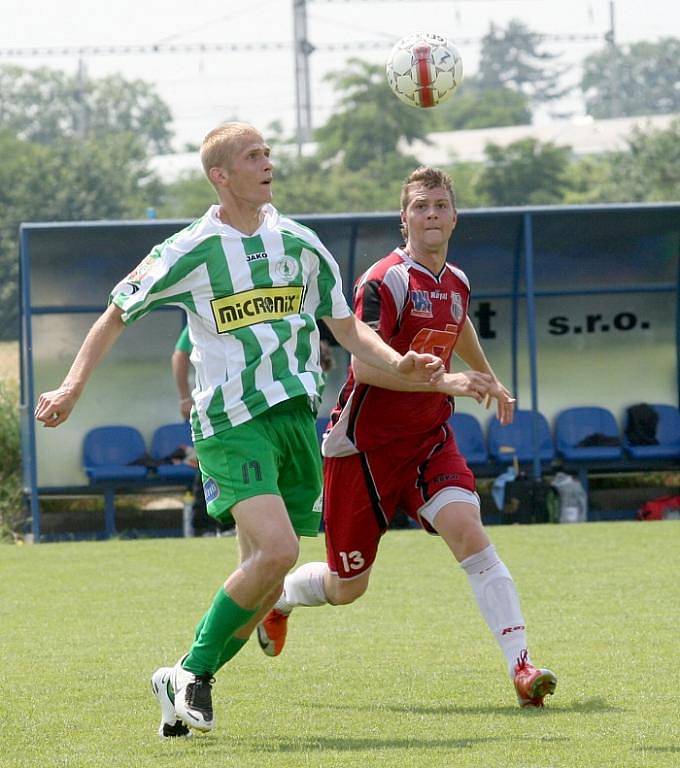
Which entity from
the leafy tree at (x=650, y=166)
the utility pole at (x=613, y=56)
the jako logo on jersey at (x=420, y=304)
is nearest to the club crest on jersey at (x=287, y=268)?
the jako logo on jersey at (x=420, y=304)

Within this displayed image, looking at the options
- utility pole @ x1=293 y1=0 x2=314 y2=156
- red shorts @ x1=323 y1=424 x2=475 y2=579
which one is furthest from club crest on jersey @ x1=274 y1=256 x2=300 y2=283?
utility pole @ x1=293 y1=0 x2=314 y2=156

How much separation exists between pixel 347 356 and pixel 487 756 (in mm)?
11509

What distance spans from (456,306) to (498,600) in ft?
3.88

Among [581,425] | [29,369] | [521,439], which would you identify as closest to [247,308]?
[29,369]

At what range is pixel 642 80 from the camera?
480 ft

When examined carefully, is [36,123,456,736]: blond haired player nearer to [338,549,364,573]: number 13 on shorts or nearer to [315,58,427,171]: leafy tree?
[338,549,364,573]: number 13 on shorts

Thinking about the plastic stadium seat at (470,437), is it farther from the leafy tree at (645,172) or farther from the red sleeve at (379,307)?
the leafy tree at (645,172)

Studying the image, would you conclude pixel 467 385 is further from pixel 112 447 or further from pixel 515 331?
pixel 515 331

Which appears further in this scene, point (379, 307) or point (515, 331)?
point (515, 331)

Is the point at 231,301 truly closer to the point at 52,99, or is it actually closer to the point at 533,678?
A: the point at 533,678

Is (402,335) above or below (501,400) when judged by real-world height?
above

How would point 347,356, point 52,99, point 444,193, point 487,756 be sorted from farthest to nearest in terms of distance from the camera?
point 52,99
point 347,356
point 444,193
point 487,756

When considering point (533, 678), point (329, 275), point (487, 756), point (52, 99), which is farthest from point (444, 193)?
point (52, 99)

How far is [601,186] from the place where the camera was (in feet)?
211
